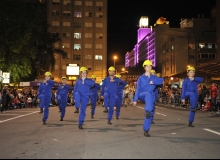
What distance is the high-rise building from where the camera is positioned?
95.1 meters

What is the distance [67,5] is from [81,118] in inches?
3498

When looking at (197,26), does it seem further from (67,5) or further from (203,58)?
(67,5)

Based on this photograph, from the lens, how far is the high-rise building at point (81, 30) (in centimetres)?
9506

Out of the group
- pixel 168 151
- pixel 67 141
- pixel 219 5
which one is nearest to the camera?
pixel 168 151

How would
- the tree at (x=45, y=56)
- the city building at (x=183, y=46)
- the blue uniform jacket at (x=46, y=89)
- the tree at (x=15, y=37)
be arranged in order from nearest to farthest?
the blue uniform jacket at (x=46, y=89) < the tree at (x=15, y=37) < the tree at (x=45, y=56) < the city building at (x=183, y=46)

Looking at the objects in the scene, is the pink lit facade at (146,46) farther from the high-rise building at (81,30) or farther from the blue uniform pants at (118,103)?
the blue uniform pants at (118,103)

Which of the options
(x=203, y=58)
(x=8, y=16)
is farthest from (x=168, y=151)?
(x=203, y=58)

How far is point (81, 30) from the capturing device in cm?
9562

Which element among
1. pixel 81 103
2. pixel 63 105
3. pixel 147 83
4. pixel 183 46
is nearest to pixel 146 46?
pixel 183 46

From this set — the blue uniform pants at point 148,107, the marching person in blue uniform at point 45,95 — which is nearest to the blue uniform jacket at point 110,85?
the marching person in blue uniform at point 45,95

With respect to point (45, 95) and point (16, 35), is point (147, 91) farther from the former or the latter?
point (16, 35)

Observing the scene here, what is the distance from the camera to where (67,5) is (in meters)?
95.6

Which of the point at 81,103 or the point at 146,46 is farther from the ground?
the point at 146,46

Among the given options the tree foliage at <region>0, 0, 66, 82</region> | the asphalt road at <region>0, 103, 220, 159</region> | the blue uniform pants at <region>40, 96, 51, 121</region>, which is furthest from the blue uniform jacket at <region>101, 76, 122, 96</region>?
the tree foliage at <region>0, 0, 66, 82</region>
